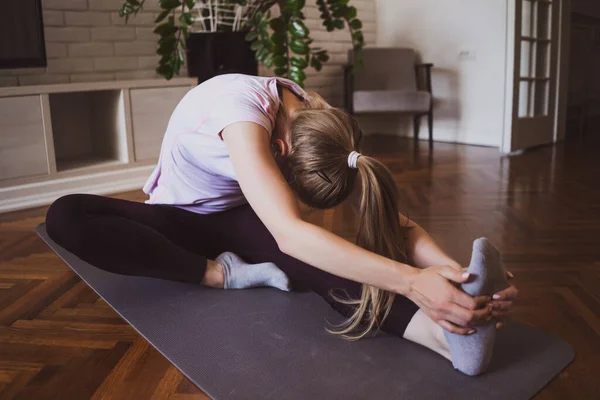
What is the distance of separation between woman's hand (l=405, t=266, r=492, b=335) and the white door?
3210 mm

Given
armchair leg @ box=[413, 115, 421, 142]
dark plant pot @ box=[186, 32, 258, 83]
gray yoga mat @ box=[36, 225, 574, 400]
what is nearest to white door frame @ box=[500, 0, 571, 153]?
armchair leg @ box=[413, 115, 421, 142]

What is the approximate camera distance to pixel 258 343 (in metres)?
1.29

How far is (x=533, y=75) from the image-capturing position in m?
4.31

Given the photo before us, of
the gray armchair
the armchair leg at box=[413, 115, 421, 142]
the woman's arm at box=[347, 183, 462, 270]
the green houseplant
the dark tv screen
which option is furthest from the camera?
the armchair leg at box=[413, 115, 421, 142]

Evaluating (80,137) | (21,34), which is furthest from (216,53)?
(21,34)

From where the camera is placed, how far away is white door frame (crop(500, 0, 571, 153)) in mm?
3928

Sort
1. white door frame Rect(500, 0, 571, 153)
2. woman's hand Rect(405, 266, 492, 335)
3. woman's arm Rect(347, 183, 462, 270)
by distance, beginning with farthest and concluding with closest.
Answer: white door frame Rect(500, 0, 571, 153) < woman's arm Rect(347, 183, 462, 270) < woman's hand Rect(405, 266, 492, 335)

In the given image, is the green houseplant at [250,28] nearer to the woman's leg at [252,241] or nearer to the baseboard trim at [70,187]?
the baseboard trim at [70,187]

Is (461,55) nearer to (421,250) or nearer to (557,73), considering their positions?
(557,73)

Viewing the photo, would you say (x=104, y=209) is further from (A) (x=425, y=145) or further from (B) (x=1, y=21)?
(A) (x=425, y=145)

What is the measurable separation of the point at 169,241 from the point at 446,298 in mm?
748

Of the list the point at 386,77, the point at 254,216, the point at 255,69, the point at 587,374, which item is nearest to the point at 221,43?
the point at 255,69

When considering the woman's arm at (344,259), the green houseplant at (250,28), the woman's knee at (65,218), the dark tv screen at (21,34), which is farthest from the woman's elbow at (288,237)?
the green houseplant at (250,28)

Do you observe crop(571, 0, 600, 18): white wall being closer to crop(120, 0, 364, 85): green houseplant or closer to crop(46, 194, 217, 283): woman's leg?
crop(120, 0, 364, 85): green houseplant
